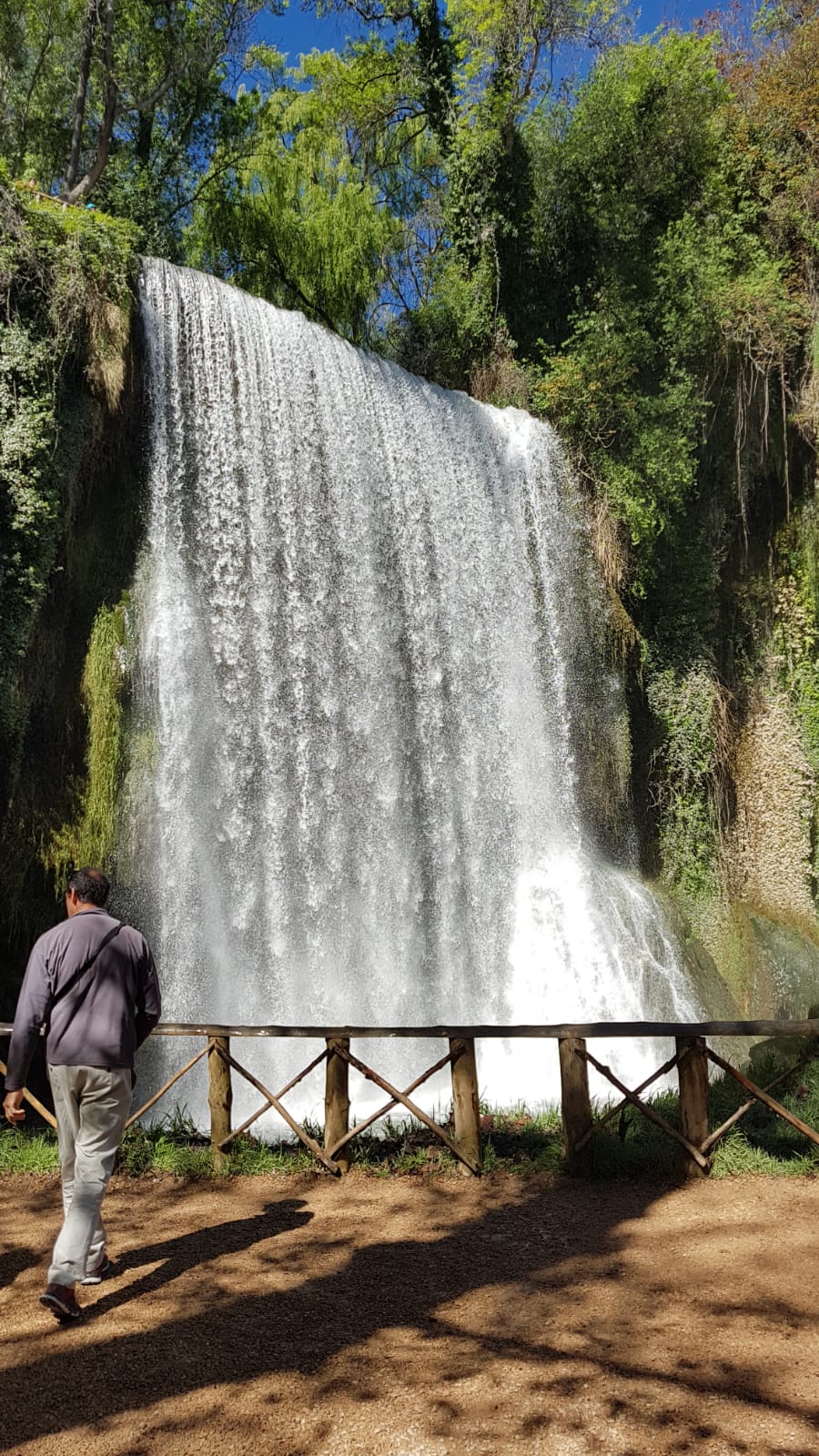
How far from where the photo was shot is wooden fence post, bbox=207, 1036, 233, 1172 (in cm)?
628

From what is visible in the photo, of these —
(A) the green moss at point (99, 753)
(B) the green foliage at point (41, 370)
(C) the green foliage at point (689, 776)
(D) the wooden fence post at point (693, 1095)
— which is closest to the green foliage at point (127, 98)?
(B) the green foliage at point (41, 370)

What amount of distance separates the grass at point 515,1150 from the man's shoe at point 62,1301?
88.9 inches

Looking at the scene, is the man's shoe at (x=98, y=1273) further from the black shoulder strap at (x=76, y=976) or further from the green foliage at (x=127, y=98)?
the green foliage at (x=127, y=98)

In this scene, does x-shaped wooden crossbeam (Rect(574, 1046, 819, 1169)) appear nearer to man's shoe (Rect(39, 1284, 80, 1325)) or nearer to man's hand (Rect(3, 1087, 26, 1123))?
man's shoe (Rect(39, 1284, 80, 1325))

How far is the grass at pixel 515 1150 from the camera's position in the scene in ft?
19.4

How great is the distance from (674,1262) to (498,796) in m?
7.98

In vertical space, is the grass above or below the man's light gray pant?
below

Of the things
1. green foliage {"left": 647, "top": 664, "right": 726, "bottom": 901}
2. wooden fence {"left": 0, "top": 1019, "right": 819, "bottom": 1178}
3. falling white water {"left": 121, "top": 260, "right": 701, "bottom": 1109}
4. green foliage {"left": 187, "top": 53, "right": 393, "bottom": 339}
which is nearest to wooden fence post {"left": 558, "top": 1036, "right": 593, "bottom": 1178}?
wooden fence {"left": 0, "top": 1019, "right": 819, "bottom": 1178}

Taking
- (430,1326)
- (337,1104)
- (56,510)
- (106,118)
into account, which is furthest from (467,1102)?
(106,118)

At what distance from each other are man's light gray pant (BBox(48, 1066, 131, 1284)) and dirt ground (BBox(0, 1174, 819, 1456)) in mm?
290

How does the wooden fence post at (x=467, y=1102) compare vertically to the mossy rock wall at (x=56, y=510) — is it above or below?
below

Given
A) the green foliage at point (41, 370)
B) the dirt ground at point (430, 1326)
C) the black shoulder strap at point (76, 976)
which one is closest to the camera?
the dirt ground at point (430, 1326)

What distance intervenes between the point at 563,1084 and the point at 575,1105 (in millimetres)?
135

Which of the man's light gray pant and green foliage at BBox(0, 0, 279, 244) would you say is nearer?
the man's light gray pant
